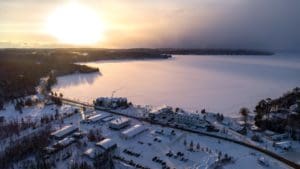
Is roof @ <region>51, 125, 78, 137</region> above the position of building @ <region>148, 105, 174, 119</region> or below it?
below

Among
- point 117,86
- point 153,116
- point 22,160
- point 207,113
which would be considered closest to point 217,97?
point 207,113

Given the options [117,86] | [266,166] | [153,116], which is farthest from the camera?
[117,86]

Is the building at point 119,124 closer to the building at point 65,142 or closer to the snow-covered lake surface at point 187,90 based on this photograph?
the building at point 65,142

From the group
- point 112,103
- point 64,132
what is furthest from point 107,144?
point 112,103

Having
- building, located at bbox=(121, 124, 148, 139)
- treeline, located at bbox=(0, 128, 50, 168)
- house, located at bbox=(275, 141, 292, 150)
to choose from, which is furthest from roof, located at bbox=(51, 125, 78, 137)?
house, located at bbox=(275, 141, 292, 150)

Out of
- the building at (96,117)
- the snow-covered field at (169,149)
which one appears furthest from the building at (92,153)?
the building at (96,117)

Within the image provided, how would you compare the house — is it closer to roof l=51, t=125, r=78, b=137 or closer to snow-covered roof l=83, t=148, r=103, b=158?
snow-covered roof l=83, t=148, r=103, b=158

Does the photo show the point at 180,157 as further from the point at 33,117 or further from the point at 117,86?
the point at 117,86
